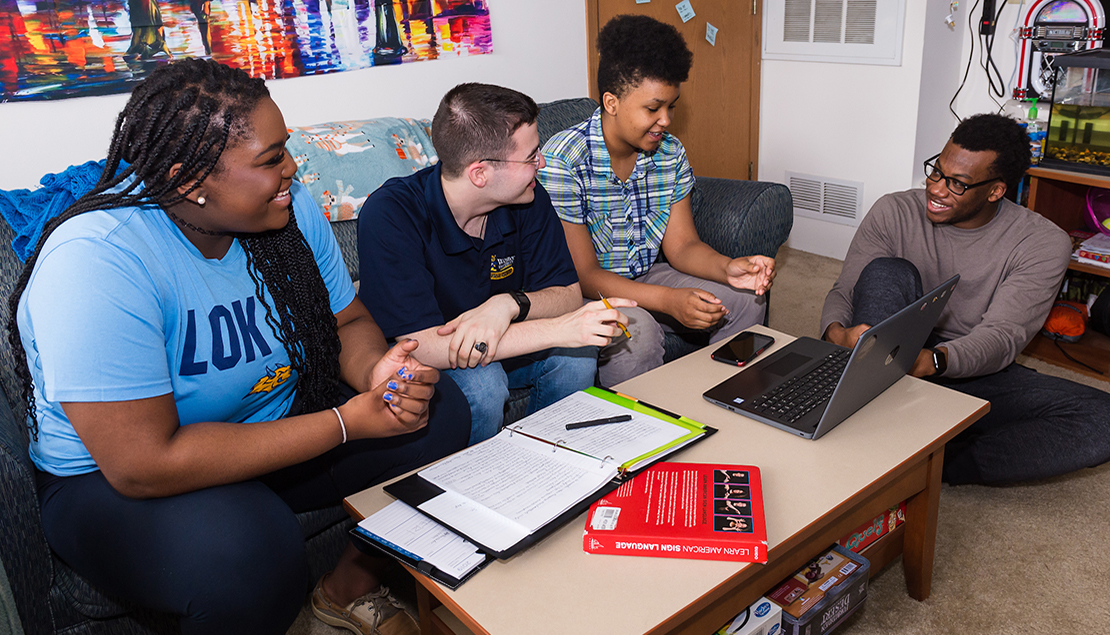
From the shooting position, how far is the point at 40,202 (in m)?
1.46

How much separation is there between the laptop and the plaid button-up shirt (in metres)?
0.63

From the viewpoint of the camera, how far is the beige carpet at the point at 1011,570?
148 centimetres

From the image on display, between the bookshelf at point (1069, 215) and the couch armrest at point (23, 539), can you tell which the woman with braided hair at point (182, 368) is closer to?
the couch armrest at point (23, 539)

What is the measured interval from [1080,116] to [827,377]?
161 centimetres

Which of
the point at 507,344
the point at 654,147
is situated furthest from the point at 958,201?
the point at 507,344

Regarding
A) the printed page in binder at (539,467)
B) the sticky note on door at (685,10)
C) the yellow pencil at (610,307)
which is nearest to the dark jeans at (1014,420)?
the yellow pencil at (610,307)

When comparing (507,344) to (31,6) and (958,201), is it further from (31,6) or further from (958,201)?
(31,6)

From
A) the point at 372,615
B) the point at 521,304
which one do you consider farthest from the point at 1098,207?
the point at 372,615

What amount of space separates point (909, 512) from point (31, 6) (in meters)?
2.16

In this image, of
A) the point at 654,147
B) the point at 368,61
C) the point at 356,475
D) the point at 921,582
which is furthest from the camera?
the point at 368,61

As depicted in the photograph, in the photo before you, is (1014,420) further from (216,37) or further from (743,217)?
(216,37)

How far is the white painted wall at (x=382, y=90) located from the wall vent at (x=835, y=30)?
0.99m

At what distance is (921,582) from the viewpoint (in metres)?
1.51

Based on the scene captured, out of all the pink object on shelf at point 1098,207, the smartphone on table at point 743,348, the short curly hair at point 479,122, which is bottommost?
the smartphone on table at point 743,348
